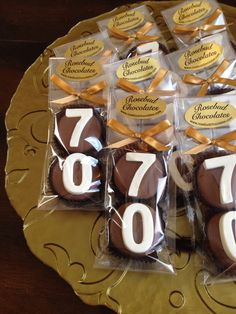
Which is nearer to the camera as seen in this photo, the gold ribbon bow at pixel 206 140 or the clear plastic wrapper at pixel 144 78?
the gold ribbon bow at pixel 206 140

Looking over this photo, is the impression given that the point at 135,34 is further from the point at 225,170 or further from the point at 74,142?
the point at 225,170

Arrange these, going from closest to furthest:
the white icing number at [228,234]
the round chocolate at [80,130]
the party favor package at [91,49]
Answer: the white icing number at [228,234] < the round chocolate at [80,130] < the party favor package at [91,49]

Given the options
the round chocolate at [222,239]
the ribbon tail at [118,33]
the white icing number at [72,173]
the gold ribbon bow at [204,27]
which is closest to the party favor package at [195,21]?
the gold ribbon bow at [204,27]

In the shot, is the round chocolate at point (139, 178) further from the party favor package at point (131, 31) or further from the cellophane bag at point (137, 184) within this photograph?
the party favor package at point (131, 31)

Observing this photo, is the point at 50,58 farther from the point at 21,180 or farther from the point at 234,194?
the point at 234,194

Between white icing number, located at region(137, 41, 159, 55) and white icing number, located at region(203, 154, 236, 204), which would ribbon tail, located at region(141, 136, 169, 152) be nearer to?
white icing number, located at region(203, 154, 236, 204)

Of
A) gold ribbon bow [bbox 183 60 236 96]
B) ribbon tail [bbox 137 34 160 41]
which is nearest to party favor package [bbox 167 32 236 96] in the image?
gold ribbon bow [bbox 183 60 236 96]

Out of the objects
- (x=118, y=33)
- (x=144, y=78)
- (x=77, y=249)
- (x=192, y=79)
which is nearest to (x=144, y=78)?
(x=144, y=78)

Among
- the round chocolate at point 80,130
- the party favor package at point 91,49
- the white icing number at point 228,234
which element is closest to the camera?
the white icing number at point 228,234

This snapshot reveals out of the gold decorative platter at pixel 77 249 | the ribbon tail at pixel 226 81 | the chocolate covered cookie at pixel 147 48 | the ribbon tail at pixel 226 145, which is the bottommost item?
the gold decorative platter at pixel 77 249
